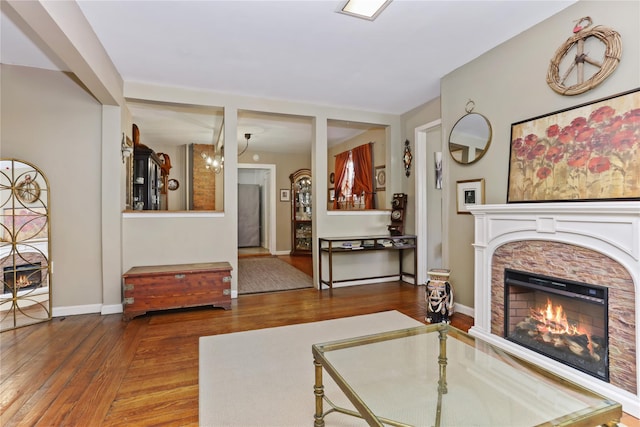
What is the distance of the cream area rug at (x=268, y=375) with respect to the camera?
1660 millimetres

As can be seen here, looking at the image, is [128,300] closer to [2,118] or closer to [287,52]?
[2,118]

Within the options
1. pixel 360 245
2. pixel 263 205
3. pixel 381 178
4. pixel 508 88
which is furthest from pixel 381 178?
pixel 263 205

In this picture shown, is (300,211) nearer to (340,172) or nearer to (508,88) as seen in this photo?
(340,172)

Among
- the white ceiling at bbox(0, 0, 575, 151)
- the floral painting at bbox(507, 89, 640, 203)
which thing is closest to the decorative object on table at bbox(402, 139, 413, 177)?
the white ceiling at bbox(0, 0, 575, 151)

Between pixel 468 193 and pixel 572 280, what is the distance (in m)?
1.29

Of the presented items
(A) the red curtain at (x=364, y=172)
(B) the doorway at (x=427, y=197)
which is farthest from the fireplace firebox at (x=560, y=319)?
(A) the red curtain at (x=364, y=172)

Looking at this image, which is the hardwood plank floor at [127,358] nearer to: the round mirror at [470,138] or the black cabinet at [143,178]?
the round mirror at [470,138]

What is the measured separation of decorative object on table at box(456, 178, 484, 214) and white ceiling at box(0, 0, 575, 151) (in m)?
1.19

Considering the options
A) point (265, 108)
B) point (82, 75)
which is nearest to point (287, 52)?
point (265, 108)

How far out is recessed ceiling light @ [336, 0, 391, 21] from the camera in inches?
87.7

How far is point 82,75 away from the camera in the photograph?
8.47 ft

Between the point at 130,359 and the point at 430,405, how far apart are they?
2.05m

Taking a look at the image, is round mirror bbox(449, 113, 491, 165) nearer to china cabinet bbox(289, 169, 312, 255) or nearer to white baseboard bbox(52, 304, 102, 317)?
white baseboard bbox(52, 304, 102, 317)

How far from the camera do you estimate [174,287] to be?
3307mm
